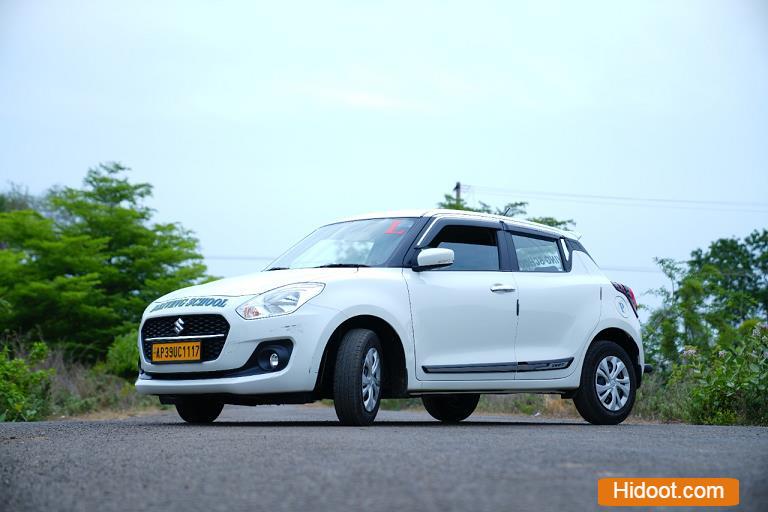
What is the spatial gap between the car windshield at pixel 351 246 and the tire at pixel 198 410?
1.41 meters

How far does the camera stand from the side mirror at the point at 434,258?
9711mm

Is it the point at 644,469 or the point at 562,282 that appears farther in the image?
the point at 562,282

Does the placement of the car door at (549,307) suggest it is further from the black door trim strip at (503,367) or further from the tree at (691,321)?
the tree at (691,321)

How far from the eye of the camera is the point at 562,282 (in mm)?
11008

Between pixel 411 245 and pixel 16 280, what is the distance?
31830 mm

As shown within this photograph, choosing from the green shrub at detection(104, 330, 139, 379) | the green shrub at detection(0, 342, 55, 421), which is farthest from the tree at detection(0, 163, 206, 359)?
the green shrub at detection(0, 342, 55, 421)

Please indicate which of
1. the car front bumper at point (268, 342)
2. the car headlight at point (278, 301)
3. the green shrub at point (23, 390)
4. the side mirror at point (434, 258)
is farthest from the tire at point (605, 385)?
the green shrub at point (23, 390)

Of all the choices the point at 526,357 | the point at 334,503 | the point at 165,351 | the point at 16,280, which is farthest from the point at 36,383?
the point at 16,280

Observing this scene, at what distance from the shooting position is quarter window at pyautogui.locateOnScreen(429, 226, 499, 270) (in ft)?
34.1

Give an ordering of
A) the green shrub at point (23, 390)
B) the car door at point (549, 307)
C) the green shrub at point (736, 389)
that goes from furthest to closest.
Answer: the green shrub at point (23, 390)
the green shrub at point (736, 389)
the car door at point (549, 307)

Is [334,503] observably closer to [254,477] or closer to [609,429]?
[254,477]

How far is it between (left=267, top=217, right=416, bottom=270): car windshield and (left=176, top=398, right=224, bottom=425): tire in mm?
1406

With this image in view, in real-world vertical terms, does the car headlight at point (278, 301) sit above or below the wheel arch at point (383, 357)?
above

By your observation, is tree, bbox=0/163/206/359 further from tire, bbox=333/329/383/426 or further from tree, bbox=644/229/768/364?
tire, bbox=333/329/383/426
